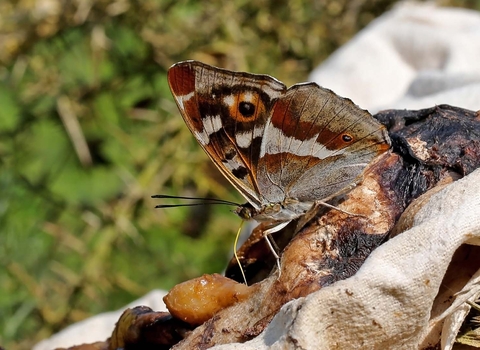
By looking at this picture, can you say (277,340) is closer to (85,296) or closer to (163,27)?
(85,296)

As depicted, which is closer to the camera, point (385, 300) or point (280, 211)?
point (385, 300)

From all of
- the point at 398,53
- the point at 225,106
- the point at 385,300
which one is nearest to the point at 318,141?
the point at 225,106

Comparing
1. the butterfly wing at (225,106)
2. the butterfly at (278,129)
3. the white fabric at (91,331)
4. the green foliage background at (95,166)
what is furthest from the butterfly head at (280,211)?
the green foliage background at (95,166)

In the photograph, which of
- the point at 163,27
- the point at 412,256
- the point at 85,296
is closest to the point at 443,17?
the point at 163,27

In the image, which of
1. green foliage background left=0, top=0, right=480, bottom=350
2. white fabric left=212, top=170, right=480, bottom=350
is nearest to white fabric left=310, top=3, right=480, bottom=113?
green foliage background left=0, top=0, right=480, bottom=350

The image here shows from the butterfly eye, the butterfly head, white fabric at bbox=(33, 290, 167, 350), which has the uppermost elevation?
the butterfly eye

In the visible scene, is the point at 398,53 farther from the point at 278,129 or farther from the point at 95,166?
the point at 278,129

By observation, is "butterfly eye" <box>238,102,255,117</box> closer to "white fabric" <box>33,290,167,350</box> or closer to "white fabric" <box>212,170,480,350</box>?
"white fabric" <box>212,170,480,350</box>
